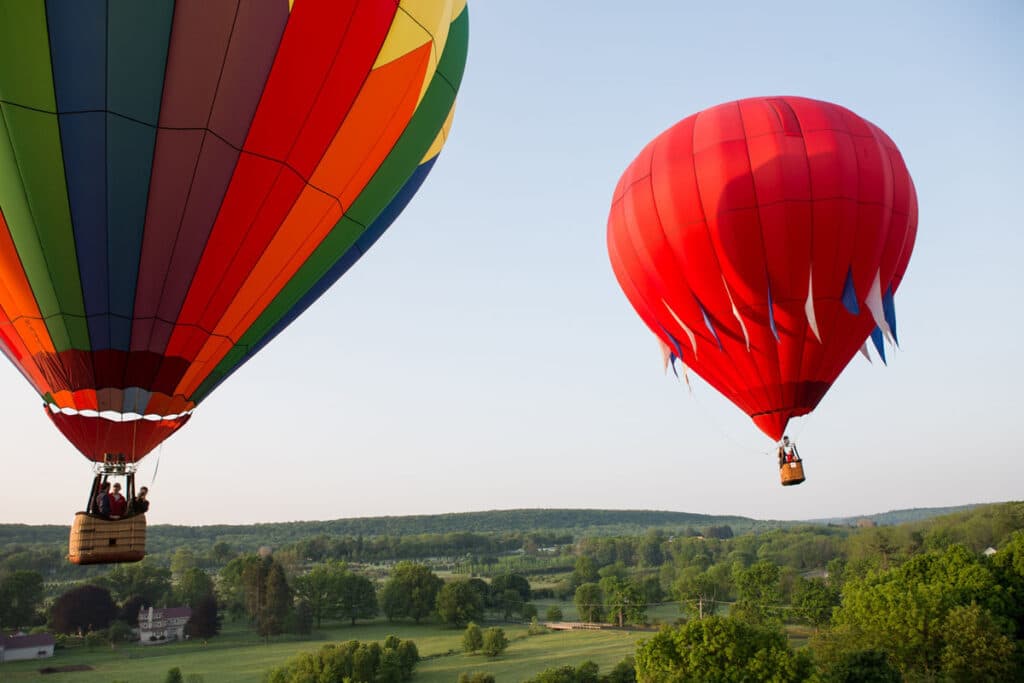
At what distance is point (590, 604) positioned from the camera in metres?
60.0

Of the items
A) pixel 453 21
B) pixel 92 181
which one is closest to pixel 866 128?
pixel 453 21

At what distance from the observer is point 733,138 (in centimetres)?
1152

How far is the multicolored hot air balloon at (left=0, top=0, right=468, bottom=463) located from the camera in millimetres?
5848

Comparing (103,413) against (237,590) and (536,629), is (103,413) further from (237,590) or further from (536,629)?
(237,590)

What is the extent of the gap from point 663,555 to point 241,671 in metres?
80.6

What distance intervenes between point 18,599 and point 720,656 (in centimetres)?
6297

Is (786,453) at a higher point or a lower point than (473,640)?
higher

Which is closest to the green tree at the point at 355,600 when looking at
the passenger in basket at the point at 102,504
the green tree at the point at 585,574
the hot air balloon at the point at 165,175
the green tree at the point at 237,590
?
the green tree at the point at 237,590

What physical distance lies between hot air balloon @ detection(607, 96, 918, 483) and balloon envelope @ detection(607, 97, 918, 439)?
0.02 meters

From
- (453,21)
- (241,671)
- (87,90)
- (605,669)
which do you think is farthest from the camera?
(241,671)

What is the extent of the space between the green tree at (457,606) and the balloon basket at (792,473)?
51128 mm

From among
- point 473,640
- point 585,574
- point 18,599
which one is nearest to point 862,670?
point 473,640

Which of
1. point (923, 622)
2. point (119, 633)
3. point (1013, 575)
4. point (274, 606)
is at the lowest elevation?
point (119, 633)

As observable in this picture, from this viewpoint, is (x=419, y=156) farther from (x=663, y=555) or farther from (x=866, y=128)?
(x=663, y=555)
